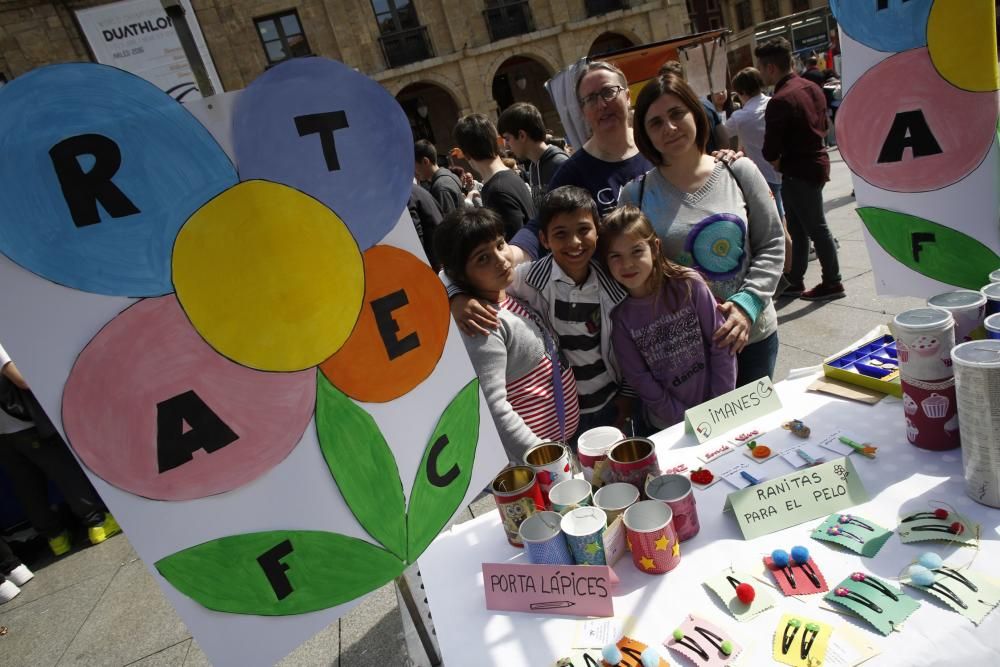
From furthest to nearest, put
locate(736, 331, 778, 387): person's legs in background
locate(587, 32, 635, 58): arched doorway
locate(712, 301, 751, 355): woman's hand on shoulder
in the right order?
locate(587, 32, 635, 58): arched doorway
locate(736, 331, 778, 387): person's legs in background
locate(712, 301, 751, 355): woman's hand on shoulder

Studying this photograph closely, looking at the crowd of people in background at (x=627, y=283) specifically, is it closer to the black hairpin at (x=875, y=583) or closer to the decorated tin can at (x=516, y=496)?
the decorated tin can at (x=516, y=496)

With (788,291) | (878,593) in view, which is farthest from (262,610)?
(788,291)

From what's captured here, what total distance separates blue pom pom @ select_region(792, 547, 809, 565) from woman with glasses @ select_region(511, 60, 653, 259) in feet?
4.14

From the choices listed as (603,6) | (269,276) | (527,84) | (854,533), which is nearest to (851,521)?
(854,533)

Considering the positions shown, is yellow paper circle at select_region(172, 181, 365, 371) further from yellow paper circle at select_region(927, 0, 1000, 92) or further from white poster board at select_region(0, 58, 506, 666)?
yellow paper circle at select_region(927, 0, 1000, 92)

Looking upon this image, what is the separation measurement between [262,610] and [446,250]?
3.57 feet

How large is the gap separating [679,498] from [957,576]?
0.44m

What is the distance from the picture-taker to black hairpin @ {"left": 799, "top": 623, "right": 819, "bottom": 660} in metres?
0.85

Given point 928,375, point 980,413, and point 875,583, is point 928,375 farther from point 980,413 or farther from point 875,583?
point 875,583

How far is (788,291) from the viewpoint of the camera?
4.21 metres

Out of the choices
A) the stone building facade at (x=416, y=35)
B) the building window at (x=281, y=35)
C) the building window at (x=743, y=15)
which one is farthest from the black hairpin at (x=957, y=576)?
the building window at (x=743, y=15)

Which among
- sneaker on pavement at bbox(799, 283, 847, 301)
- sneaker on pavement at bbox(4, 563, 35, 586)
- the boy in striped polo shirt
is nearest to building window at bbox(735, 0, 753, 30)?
sneaker on pavement at bbox(799, 283, 847, 301)

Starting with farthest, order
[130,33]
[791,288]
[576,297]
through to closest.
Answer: [791,288]
[130,33]
[576,297]

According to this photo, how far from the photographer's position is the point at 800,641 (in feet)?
2.85
